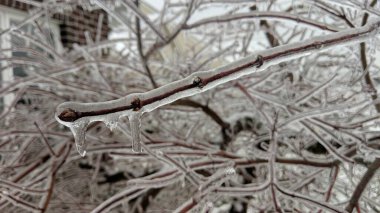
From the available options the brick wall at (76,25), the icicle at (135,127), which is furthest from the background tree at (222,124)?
the brick wall at (76,25)

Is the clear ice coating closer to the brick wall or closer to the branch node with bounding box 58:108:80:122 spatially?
the branch node with bounding box 58:108:80:122

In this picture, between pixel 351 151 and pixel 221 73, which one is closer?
pixel 221 73

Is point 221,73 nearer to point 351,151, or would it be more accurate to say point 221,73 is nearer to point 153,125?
point 351,151

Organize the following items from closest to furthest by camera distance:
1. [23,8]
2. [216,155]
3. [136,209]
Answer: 1. [216,155]
2. [136,209]
3. [23,8]

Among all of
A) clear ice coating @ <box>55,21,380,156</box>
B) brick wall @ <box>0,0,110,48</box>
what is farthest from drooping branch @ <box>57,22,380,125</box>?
brick wall @ <box>0,0,110,48</box>

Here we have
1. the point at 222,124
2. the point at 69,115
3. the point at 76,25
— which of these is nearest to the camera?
the point at 69,115

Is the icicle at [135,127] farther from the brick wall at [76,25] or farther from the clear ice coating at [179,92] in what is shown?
the brick wall at [76,25]

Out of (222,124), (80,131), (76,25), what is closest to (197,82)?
(80,131)

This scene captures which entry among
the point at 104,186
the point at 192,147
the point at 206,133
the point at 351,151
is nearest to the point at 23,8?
the point at 104,186

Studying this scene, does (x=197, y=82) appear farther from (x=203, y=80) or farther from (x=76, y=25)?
(x=76, y=25)
